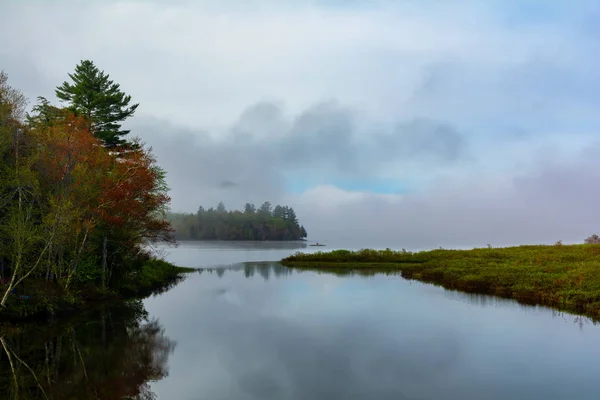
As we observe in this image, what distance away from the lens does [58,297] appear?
26.8 m

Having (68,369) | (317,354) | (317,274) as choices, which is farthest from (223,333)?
(317,274)

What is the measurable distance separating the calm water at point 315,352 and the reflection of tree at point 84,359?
6 cm

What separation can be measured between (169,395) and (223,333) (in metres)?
8.97

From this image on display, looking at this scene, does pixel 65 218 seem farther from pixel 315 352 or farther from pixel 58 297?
pixel 315 352

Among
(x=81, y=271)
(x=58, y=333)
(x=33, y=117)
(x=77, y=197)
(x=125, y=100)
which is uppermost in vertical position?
(x=125, y=100)

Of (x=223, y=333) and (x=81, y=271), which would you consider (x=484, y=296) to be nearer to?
(x=223, y=333)

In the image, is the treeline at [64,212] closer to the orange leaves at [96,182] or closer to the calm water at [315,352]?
the orange leaves at [96,182]

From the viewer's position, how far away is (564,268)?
38531 mm

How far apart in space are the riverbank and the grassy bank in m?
28.9

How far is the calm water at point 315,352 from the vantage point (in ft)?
46.3

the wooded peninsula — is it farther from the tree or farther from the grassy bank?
the grassy bank

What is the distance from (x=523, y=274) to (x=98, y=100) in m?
51.7

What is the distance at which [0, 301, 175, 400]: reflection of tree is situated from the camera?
13.8 metres

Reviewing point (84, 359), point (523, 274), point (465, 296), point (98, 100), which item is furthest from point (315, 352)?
point (98, 100)
